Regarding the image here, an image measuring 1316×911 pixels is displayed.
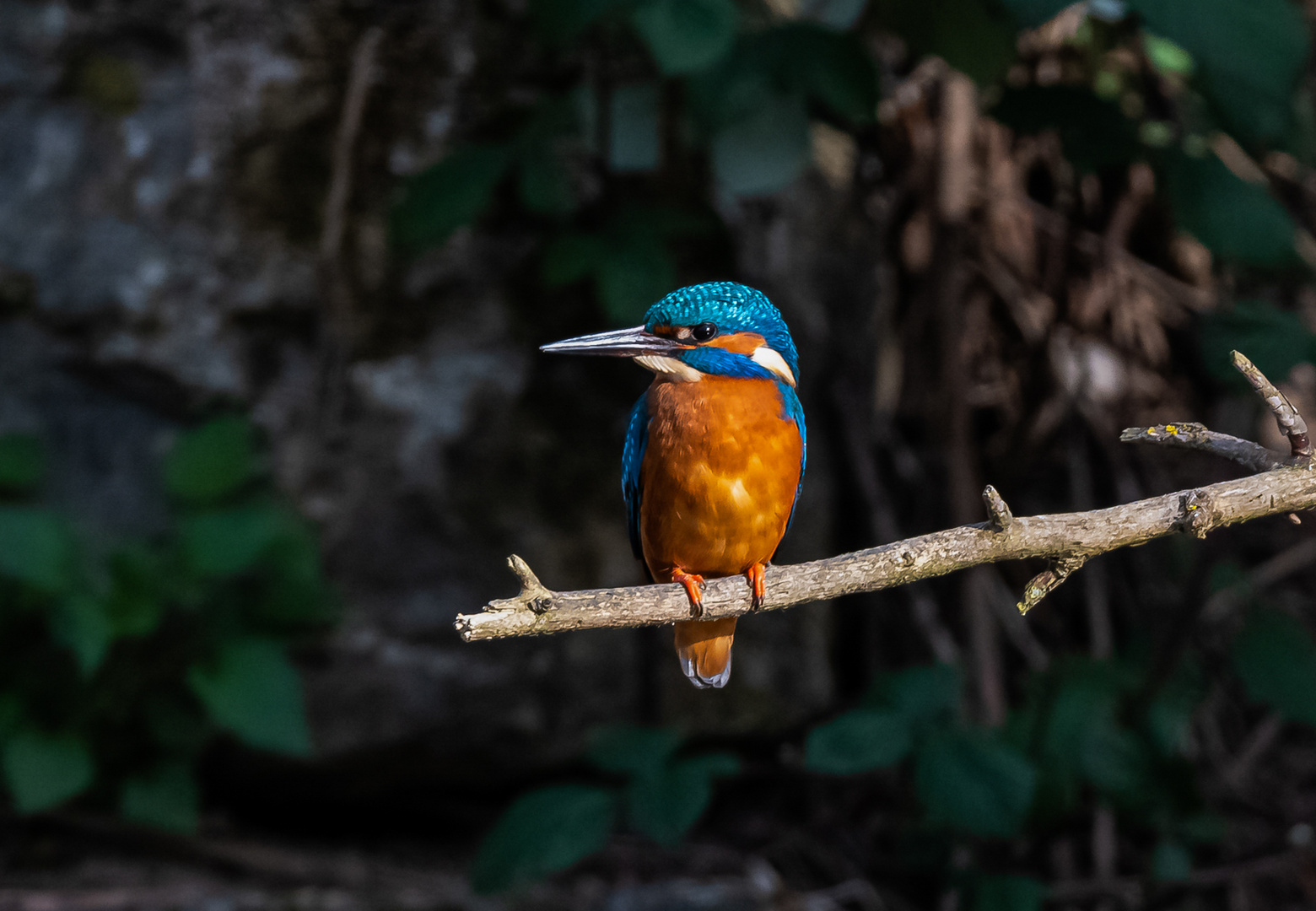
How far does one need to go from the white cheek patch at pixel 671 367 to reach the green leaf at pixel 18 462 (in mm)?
2192

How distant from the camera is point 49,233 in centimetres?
339

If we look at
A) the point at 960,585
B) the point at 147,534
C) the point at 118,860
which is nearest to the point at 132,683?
the point at 147,534

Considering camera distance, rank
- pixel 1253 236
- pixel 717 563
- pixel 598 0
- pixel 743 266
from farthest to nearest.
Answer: pixel 743 266
pixel 1253 236
pixel 598 0
pixel 717 563

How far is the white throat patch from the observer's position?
166cm

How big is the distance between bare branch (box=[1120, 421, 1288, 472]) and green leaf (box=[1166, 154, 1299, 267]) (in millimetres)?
1633

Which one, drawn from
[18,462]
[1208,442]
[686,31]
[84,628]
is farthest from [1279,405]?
[18,462]

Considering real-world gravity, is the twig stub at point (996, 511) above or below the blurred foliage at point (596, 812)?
above

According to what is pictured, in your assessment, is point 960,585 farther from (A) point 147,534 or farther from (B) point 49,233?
(B) point 49,233

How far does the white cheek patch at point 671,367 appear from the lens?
1555 mm

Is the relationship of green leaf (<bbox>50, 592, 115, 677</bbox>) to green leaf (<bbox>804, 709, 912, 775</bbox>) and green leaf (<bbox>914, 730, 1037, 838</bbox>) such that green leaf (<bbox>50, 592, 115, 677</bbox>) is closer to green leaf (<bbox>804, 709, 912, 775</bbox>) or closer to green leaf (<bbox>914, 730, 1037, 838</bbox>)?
green leaf (<bbox>804, 709, 912, 775</bbox>)

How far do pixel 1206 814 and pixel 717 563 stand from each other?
94.0 inches

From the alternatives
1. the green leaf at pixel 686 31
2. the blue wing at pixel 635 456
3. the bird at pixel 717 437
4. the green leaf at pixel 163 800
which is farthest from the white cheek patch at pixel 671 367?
the green leaf at pixel 163 800

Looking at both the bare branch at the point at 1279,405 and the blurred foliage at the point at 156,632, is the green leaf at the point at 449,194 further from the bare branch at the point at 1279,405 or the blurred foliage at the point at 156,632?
the bare branch at the point at 1279,405

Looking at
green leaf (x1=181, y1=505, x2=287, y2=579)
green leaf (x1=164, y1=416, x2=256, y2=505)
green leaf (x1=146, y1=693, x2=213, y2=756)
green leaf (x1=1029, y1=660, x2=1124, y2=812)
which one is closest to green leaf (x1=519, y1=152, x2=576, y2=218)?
green leaf (x1=164, y1=416, x2=256, y2=505)
